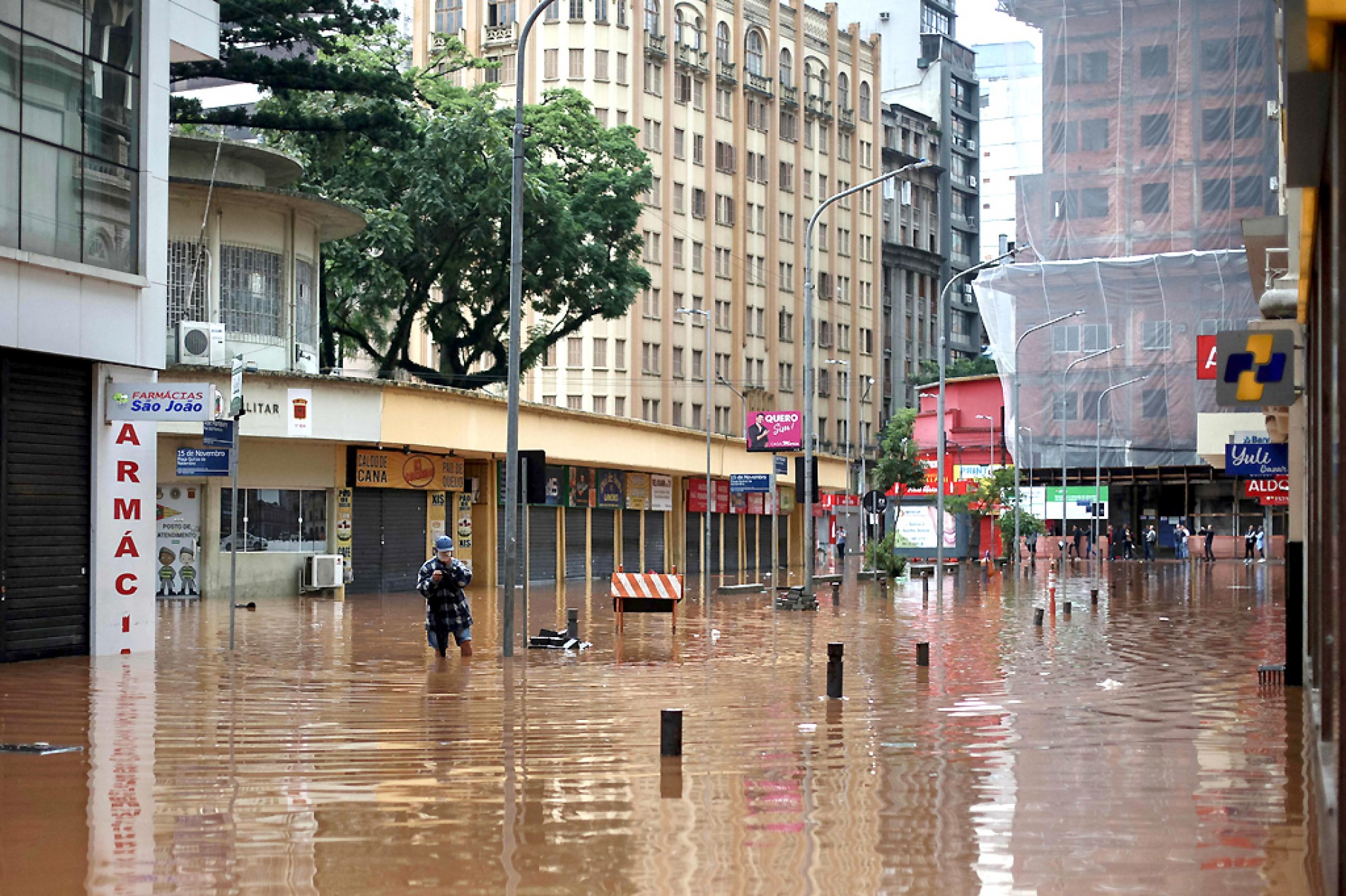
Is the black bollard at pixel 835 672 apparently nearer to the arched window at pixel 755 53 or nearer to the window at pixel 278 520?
the window at pixel 278 520

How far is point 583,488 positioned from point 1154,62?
26301mm

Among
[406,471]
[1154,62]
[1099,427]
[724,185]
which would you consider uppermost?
[724,185]

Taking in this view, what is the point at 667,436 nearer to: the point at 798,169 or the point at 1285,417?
the point at 1285,417

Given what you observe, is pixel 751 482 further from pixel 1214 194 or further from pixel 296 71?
pixel 1214 194

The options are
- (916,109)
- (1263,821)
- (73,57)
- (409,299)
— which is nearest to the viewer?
(1263,821)

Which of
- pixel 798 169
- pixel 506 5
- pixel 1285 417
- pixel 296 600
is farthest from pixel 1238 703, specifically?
pixel 798 169

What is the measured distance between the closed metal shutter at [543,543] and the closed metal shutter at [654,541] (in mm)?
7975

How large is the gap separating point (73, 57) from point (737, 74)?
75.9 meters

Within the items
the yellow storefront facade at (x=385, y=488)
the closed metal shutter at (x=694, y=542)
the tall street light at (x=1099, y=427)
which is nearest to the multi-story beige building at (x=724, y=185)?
the closed metal shutter at (x=694, y=542)

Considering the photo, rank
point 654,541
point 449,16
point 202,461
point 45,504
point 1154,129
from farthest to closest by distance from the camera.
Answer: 1. point 449,16
2. point 1154,129
3. point 654,541
4. point 202,461
5. point 45,504

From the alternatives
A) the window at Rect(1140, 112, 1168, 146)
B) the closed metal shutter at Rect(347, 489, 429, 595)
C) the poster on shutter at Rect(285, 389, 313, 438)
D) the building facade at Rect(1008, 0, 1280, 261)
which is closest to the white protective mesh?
the building facade at Rect(1008, 0, 1280, 261)

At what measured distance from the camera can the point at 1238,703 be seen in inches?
605

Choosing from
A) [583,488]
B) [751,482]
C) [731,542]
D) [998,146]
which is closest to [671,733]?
[751,482]

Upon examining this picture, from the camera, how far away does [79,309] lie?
20.0 m
